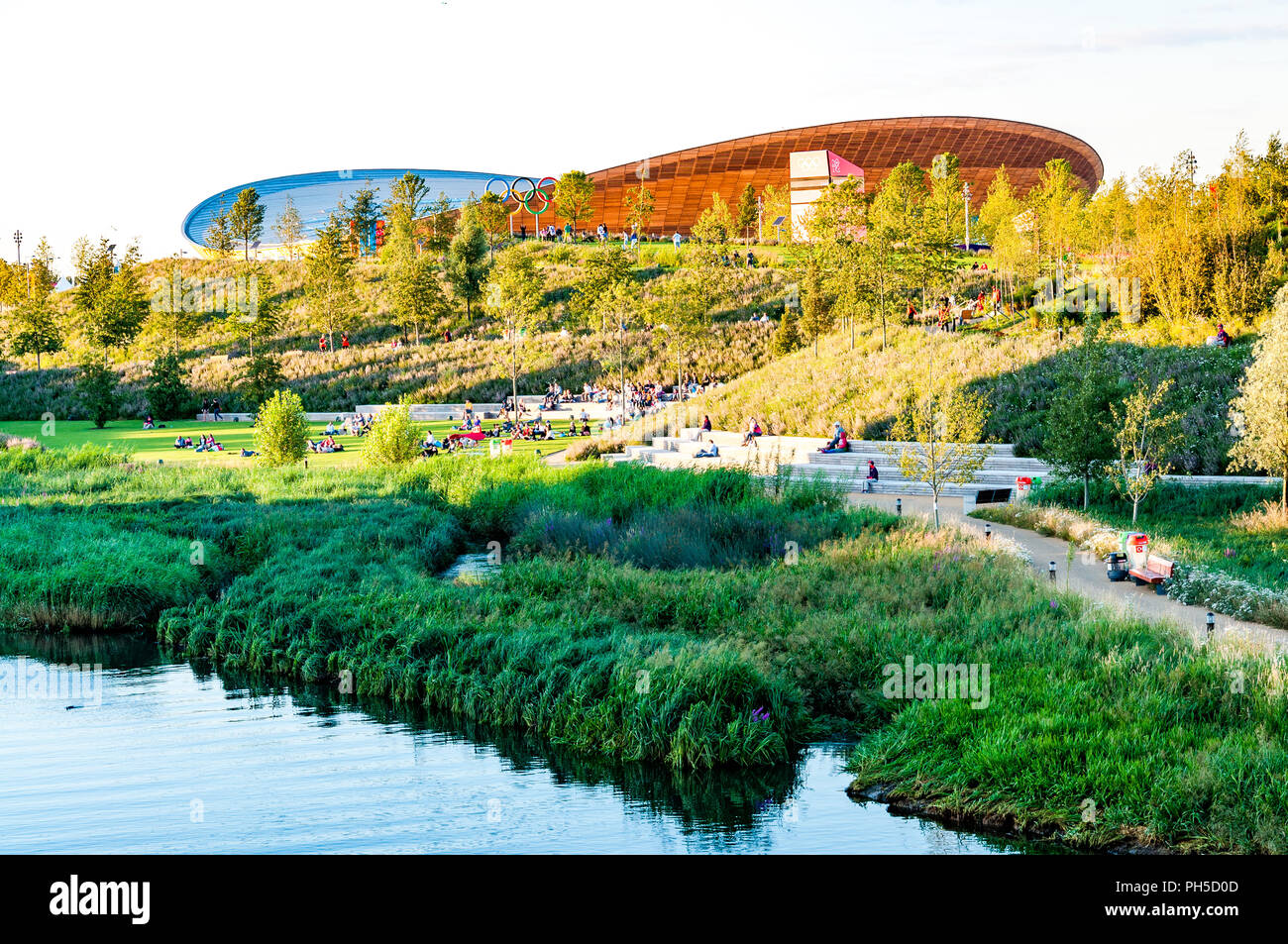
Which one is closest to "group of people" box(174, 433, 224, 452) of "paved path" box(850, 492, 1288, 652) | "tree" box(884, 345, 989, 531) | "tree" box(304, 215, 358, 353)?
"paved path" box(850, 492, 1288, 652)

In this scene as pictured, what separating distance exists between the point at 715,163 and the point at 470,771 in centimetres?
9022

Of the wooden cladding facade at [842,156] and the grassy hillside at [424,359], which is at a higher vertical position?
the wooden cladding facade at [842,156]

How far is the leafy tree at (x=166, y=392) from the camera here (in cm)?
4497

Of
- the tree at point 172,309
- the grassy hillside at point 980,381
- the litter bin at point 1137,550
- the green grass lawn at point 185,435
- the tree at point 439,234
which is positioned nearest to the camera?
the litter bin at point 1137,550

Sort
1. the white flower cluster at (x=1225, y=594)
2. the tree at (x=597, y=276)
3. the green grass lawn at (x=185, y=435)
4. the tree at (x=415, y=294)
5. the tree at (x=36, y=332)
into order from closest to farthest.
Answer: the white flower cluster at (x=1225, y=594), the green grass lawn at (x=185, y=435), the tree at (x=597, y=276), the tree at (x=415, y=294), the tree at (x=36, y=332)

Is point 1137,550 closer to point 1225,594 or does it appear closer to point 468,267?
point 1225,594

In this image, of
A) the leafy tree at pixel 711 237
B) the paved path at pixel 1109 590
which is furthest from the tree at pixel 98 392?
the paved path at pixel 1109 590

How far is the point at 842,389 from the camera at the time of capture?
32281 mm

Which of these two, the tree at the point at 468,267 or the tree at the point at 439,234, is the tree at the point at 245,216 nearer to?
the tree at the point at 439,234

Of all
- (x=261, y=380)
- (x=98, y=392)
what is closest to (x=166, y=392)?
(x=98, y=392)

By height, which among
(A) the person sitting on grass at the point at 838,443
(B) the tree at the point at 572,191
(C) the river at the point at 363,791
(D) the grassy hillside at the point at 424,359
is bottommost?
(C) the river at the point at 363,791

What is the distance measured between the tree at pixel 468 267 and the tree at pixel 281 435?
31506 mm

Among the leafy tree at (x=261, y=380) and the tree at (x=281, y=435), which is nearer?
the tree at (x=281, y=435)
